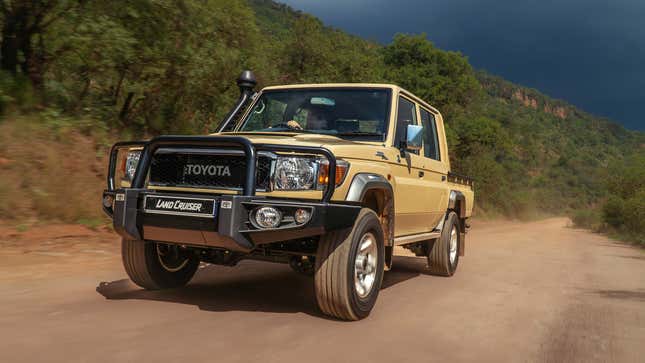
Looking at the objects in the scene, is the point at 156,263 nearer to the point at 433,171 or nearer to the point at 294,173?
the point at 294,173

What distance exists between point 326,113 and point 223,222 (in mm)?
2011

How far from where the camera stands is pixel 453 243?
7180 mm

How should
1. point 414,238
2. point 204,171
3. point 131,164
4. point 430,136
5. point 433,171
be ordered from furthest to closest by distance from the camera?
point 430,136 → point 433,171 → point 414,238 → point 131,164 → point 204,171

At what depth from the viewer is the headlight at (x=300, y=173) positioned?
12.7 feet

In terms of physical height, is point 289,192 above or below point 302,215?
above

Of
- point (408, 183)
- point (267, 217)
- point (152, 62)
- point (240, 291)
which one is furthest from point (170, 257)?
point (152, 62)

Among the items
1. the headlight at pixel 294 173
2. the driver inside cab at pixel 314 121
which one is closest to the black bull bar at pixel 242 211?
the headlight at pixel 294 173

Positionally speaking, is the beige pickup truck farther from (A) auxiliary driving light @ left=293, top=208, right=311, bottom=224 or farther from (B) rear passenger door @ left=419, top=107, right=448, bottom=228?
(B) rear passenger door @ left=419, top=107, right=448, bottom=228

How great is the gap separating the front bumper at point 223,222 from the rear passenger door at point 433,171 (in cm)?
217

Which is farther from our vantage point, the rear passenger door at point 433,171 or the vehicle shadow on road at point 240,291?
the rear passenger door at point 433,171

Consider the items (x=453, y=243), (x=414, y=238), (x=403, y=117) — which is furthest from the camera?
(x=453, y=243)

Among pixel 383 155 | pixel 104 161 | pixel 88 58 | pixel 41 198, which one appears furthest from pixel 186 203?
pixel 88 58

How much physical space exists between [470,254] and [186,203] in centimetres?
702

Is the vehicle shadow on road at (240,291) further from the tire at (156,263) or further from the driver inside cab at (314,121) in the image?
the driver inside cab at (314,121)
